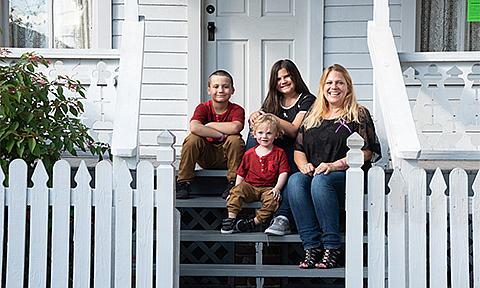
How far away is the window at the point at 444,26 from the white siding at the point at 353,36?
369 millimetres

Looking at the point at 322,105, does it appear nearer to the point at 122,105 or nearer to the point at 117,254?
the point at 122,105

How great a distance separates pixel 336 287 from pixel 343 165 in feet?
3.83

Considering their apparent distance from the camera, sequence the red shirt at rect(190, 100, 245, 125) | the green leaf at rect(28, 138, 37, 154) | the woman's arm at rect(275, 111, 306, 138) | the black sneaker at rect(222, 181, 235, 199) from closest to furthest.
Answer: the green leaf at rect(28, 138, 37, 154) → the woman's arm at rect(275, 111, 306, 138) → the black sneaker at rect(222, 181, 235, 199) → the red shirt at rect(190, 100, 245, 125)

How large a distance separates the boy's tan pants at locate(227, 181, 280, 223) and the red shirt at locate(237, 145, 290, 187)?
62 millimetres

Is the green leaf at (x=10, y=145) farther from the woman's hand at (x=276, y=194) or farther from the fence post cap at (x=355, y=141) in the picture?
the fence post cap at (x=355, y=141)

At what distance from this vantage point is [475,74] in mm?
7988

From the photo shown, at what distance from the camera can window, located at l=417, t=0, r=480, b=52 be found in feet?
27.3

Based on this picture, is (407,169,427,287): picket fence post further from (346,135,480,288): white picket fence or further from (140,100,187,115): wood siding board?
(140,100,187,115): wood siding board

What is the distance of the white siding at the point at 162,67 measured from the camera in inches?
325

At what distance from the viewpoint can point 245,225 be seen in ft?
17.9

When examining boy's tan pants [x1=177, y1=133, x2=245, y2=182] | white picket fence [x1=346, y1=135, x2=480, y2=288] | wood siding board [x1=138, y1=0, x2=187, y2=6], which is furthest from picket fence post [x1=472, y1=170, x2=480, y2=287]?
wood siding board [x1=138, y1=0, x2=187, y2=6]

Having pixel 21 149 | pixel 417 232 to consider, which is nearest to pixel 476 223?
pixel 417 232

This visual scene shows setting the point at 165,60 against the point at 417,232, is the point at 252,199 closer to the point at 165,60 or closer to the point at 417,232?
the point at 417,232

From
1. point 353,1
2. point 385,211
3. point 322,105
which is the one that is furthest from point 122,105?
point 353,1
